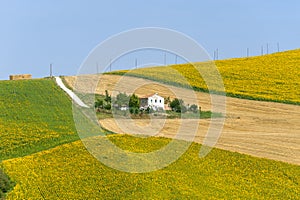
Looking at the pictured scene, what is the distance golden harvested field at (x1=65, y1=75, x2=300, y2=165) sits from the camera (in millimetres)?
43938

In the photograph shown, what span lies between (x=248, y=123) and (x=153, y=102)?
8.93 m

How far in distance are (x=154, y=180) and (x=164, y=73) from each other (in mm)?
34126

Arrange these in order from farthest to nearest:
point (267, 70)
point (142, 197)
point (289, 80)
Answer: point (267, 70)
point (289, 80)
point (142, 197)

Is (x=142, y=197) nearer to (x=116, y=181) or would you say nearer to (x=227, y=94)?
(x=116, y=181)

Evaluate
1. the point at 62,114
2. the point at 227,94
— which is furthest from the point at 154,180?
the point at 227,94

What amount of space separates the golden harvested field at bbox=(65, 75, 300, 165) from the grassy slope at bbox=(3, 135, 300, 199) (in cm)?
326

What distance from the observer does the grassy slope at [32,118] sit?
4131 centimetres

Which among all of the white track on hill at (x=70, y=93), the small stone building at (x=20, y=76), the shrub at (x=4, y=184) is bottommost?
the shrub at (x=4, y=184)

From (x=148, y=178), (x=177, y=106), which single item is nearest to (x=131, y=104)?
(x=177, y=106)

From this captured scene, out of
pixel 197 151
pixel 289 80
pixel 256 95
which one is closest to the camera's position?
pixel 197 151

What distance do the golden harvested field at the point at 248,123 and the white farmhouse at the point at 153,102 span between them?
3.61 m

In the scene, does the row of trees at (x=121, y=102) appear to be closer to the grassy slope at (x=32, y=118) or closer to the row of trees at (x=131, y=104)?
the row of trees at (x=131, y=104)

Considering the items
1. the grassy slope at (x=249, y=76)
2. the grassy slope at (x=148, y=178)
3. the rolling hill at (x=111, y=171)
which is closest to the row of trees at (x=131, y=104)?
the rolling hill at (x=111, y=171)

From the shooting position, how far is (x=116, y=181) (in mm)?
33312
